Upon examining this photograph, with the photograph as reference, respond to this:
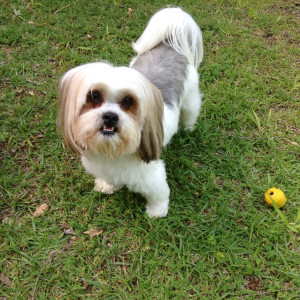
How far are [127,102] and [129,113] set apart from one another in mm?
71

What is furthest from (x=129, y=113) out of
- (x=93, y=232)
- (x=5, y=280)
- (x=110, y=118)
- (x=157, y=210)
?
(x=5, y=280)

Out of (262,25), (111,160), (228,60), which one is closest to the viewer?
(111,160)

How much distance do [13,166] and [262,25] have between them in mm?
4700

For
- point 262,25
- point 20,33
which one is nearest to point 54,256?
point 20,33

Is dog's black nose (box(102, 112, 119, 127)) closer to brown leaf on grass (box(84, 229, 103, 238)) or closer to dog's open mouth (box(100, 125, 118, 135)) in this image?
dog's open mouth (box(100, 125, 118, 135))

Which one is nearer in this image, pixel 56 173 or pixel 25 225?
pixel 25 225

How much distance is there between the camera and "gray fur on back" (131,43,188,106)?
255cm

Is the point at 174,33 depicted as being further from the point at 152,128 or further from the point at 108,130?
the point at 108,130

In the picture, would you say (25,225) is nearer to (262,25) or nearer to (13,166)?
(13,166)

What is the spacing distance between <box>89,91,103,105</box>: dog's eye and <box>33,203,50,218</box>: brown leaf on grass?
1.43 meters

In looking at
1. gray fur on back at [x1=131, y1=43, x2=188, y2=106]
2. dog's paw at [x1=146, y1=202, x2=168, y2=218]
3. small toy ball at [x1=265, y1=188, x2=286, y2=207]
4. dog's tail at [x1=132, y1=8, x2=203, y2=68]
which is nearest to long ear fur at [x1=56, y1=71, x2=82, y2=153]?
gray fur on back at [x1=131, y1=43, x2=188, y2=106]

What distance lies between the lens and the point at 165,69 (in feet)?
8.71

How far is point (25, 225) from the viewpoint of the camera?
102 inches

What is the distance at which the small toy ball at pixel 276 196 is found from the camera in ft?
8.89
